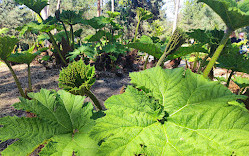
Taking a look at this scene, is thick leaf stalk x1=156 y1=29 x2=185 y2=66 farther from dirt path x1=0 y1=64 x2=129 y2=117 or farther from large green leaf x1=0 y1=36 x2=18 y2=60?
large green leaf x1=0 y1=36 x2=18 y2=60

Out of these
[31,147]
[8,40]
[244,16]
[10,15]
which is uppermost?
[10,15]

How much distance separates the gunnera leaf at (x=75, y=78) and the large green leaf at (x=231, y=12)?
1.34 metres

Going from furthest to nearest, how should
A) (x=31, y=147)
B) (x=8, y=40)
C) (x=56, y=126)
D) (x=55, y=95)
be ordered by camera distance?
(x=8, y=40)
(x=55, y=95)
(x=56, y=126)
(x=31, y=147)

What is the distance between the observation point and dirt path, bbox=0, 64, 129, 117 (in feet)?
10.8

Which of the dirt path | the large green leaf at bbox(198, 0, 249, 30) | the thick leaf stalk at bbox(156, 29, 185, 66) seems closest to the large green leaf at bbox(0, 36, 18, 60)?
the dirt path

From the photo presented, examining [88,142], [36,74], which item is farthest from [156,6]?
[88,142]

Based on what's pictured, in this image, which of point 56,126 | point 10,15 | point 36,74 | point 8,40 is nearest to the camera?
point 56,126

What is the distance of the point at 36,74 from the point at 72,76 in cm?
416

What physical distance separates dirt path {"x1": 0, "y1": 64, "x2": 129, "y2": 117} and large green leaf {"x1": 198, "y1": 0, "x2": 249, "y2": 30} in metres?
2.56

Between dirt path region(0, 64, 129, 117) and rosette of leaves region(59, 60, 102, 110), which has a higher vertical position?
rosette of leaves region(59, 60, 102, 110)

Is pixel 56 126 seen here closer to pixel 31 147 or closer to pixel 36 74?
pixel 31 147

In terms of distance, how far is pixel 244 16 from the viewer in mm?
1317

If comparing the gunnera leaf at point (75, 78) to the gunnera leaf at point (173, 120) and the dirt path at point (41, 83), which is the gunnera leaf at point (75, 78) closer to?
the gunnera leaf at point (173, 120)

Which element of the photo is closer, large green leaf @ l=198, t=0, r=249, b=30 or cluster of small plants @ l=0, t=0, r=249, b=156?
cluster of small plants @ l=0, t=0, r=249, b=156
